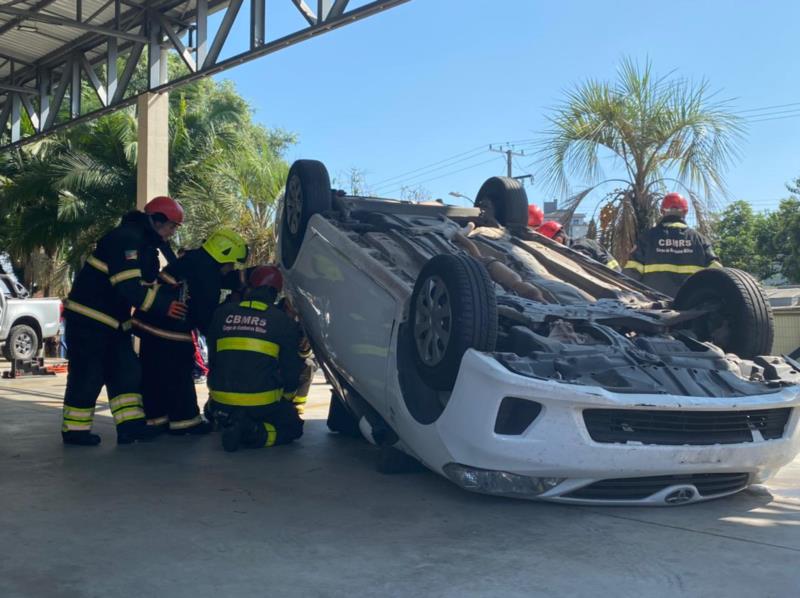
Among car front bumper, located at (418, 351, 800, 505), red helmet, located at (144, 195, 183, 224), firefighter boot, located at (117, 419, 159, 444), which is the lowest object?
firefighter boot, located at (117, 419, 159, 444)

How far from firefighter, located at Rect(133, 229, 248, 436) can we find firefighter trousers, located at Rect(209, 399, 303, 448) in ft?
1.06

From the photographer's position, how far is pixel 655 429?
3.96 metres

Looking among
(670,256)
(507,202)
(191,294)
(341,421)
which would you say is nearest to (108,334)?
(191,294)

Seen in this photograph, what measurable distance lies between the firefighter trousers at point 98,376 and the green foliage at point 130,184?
8883 mm

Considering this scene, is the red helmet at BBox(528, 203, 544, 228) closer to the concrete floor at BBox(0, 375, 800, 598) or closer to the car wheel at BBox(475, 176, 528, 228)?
the car wheel at BBox(475, 176, 528, 228)

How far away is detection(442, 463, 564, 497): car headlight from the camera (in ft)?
Result: 13.1

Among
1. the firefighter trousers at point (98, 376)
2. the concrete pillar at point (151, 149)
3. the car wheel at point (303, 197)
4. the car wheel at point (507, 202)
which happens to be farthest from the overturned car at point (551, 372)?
the concrete pillar at point (151, 149)

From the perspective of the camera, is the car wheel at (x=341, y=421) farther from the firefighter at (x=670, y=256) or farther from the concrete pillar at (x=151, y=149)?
the concrete pillar at (x=151, y=149)

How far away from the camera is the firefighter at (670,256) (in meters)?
7.02

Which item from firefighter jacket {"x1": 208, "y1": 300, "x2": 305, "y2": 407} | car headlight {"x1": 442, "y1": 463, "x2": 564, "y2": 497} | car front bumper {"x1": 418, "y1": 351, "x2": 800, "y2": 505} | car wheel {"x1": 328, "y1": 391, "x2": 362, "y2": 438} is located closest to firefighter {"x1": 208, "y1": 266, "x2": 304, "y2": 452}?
firefighter jacket {"x1": 208, "y1": 300, "x2": 305, "y2": 407}

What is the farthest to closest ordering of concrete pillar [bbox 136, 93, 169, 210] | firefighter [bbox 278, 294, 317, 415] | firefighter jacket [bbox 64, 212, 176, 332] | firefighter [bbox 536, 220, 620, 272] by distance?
concrete pillar [bbox 136, 93, 169, 210], firefighter [bbox 536, 220, 620, 272], firefighter [bbox 278, 294, 317, 415], firefighter jacket [bbox 64, 212, 176, 332]

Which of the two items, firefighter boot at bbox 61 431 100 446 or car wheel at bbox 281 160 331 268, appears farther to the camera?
firefighter boot at bbox 61 431 100 446

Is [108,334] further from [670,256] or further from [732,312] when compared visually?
[670,256]

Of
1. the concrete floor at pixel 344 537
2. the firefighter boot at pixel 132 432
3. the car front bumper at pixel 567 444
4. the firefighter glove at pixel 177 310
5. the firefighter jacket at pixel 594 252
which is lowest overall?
the concrete floor at pixel 344 537
